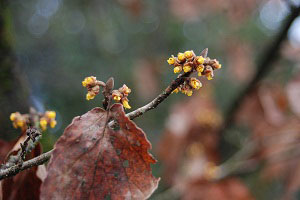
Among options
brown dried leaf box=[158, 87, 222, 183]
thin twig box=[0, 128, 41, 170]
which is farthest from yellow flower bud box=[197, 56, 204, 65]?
brown dried leaf box=[158, 87, 222, 183]

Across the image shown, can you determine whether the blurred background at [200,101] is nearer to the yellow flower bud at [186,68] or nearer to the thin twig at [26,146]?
the thin twig at [26,146]

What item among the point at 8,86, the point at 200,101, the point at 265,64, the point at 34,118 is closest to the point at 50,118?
the point at 34,118

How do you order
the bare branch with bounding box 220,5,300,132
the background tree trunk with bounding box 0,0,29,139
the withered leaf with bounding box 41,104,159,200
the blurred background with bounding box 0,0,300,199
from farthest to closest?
the bare branch with bounding box 220,5,300,132 < the blurred background with bounding box 0,0,300,199 < the background tree trunk with bounding box 0,0,29,139 < the withered leaf with bounding box 41,104,159,200

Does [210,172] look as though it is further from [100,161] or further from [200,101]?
[100,161]

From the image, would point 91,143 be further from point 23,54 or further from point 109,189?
point 23,54

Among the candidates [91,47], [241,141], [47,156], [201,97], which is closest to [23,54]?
[91,47]

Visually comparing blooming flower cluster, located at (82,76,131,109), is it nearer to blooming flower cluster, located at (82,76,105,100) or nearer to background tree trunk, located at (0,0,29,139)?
blooming flower cluster, located at (82,76,105,100)
